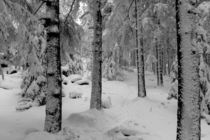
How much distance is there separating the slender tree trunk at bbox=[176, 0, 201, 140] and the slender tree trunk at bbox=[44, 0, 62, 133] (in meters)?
2.95

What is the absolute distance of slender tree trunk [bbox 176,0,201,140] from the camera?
3242 mm

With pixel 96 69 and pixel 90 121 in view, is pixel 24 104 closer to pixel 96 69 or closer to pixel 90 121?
A: pixel 96 69

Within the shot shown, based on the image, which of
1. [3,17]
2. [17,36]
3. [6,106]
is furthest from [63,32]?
[6,106]

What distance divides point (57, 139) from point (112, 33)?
329 inches

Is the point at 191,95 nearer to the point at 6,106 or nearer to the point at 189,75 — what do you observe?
the point at 189,75

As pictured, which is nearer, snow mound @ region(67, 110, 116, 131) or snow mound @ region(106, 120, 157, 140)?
snow mound @ region(106, 120, 157, 140)

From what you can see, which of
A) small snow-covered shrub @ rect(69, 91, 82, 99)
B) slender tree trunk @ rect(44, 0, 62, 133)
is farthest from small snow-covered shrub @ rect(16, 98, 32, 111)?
slender tree trunk @ rect(44, 0, 62, 133)

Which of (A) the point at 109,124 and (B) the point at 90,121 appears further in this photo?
(A) the point at 109,124

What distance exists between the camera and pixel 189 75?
330 centimetres

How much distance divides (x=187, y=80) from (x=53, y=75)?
3126 millimetres

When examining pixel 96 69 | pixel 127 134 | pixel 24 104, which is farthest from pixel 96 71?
pixel 24 104

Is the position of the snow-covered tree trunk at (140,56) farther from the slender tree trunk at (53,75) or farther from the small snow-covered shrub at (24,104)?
the slender tree trunk at (53,75)

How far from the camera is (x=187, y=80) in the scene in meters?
3.30

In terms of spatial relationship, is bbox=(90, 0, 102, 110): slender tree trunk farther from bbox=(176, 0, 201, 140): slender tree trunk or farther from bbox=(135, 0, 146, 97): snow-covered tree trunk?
bbox=(176, 0, 201, 140): slender tree trunk
